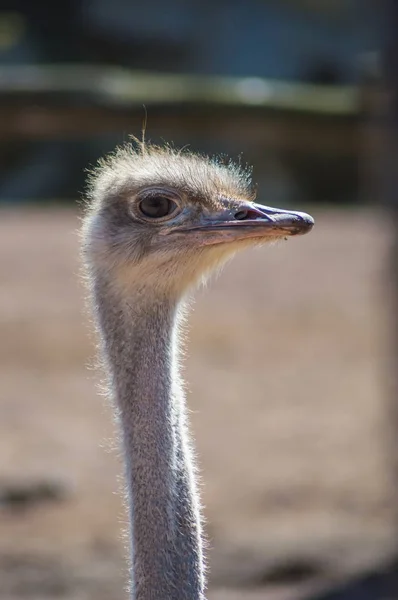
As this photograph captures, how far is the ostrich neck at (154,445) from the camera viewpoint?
101 inches

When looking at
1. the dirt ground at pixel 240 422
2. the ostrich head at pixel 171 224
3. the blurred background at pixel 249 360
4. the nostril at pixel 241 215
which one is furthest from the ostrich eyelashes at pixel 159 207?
the dirt ground at pixel 240 422

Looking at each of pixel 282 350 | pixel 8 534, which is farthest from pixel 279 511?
pixel 282 350

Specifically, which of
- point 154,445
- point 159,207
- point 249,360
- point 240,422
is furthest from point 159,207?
point 249,360

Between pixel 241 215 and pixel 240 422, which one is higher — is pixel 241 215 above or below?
below

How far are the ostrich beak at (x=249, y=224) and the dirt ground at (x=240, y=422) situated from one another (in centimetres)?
159

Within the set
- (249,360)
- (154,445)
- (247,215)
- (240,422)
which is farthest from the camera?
(249,360)

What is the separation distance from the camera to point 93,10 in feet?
55.8

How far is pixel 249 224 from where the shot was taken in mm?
2701

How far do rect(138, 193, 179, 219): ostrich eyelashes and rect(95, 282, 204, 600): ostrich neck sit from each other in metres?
0.16

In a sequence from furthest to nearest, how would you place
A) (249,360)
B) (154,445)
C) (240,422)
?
(249,360), (240,422), (154,445)

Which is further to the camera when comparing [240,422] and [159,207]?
[240,422]

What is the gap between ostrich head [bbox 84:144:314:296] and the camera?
2.73 m

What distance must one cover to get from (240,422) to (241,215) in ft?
15.9

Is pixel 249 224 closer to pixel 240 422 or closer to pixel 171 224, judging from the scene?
pixel 171 224
